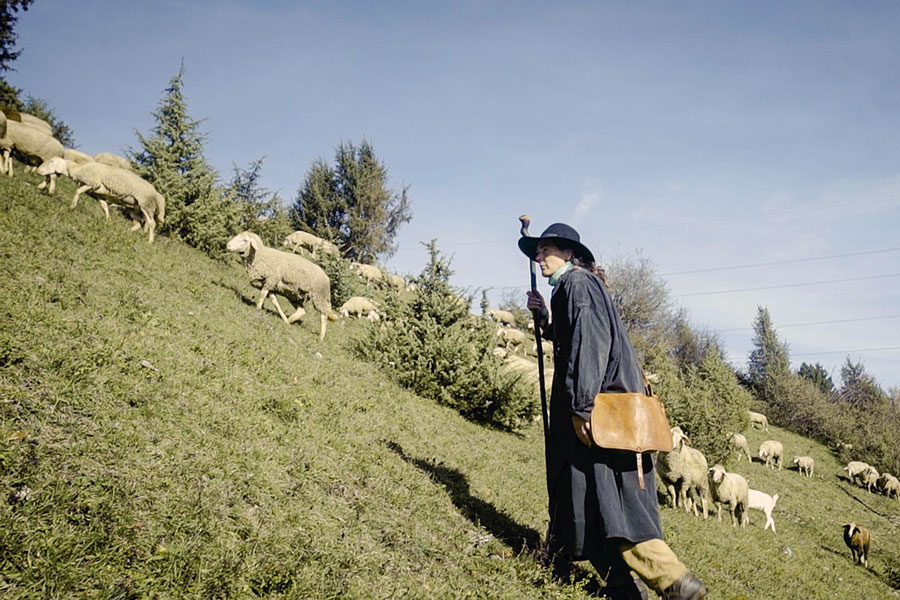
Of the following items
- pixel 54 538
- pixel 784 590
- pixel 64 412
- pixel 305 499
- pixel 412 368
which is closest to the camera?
pixel 54 538

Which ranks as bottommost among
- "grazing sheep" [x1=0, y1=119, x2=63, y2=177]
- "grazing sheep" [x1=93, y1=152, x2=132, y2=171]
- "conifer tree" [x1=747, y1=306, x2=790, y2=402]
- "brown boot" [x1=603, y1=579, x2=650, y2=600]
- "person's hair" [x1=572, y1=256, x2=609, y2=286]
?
"brown boot" [x1=603, y1=579, x2=650, y2=600]

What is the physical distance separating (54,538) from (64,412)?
5.31ft

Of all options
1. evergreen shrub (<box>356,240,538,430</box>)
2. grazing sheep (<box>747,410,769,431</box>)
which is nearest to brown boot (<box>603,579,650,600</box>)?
evergreen shrub (<box>356,240,538,430</box>)

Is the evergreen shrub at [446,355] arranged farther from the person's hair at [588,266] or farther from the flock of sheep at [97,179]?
the person's hair at [588,266]

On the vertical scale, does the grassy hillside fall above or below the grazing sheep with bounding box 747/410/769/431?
below

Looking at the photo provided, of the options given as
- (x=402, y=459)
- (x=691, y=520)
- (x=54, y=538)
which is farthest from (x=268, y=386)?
(x=691, y=520)

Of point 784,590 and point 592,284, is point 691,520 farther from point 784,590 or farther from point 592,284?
point 592,284

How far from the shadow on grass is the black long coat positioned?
0.32 metres

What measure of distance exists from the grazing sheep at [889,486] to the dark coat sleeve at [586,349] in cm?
3540

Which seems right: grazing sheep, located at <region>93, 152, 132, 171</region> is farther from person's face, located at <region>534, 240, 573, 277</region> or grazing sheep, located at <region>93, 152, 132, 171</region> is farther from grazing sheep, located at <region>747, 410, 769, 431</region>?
grazing sheep, located at <region>747, 410, 769, 431</region>

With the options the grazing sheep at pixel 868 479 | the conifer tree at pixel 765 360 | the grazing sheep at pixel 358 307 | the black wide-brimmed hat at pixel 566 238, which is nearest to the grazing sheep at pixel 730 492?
the black wide-brimmed hat at pixel 566 238

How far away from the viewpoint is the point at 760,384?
176ft

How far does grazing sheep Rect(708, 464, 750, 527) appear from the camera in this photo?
11.6m

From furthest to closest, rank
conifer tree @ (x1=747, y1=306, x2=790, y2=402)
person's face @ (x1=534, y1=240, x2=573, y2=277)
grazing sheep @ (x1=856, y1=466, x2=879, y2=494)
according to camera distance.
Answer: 1. conifer tree @ (x1=747, y1=306, x2=790, y2=402)
2. grazing sheep @ (x1=856, y1=466, x2=879, y2=494)
3. person's face @ (x1=534, y1=240, x2=573, y2=277)
